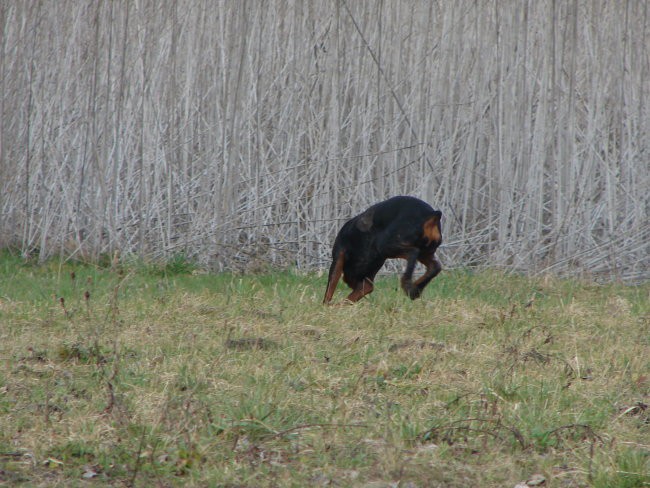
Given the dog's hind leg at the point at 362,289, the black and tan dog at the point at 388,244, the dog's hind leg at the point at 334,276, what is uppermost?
the black and tan dog at the point at 388,244

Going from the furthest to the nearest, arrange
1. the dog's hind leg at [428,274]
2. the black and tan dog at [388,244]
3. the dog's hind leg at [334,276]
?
the dog's hind leg at [334,276] → the dog's hind leg at [428,274] → the black and tan dog at [388,244]

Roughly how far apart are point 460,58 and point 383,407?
482 cm

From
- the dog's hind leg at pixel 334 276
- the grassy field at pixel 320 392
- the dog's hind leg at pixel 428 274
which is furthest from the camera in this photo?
the dog's hind leg at pixel 334 276

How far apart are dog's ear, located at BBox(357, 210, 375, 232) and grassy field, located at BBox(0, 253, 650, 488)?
18.6 inches

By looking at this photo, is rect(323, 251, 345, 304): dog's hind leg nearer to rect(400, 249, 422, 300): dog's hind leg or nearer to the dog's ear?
the dog's ear

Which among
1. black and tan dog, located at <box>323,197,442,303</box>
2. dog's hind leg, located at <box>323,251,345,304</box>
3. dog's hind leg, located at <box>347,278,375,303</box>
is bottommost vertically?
dog's hind leg, located at <box>347,278,375,303</box>

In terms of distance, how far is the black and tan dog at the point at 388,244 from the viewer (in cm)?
541

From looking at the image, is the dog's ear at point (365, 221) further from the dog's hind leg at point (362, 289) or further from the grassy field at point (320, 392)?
the grassy field at point (320, 392)

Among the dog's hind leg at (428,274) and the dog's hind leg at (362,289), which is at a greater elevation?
the dog's hind leg at (428,274)

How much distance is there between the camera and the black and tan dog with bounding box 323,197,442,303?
17.7 ft

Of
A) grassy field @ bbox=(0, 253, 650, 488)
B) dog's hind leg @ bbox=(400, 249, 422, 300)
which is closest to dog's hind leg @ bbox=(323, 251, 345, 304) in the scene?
grassy field @ bbox=(0, 253, 650, 488)

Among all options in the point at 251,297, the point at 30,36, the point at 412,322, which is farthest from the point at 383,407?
the point at 30,36

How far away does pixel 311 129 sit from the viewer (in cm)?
763

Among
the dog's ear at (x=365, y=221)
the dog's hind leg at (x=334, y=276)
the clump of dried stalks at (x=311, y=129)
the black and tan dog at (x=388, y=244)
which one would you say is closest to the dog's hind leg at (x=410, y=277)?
the black and tan dog at (x=388, y=244)
